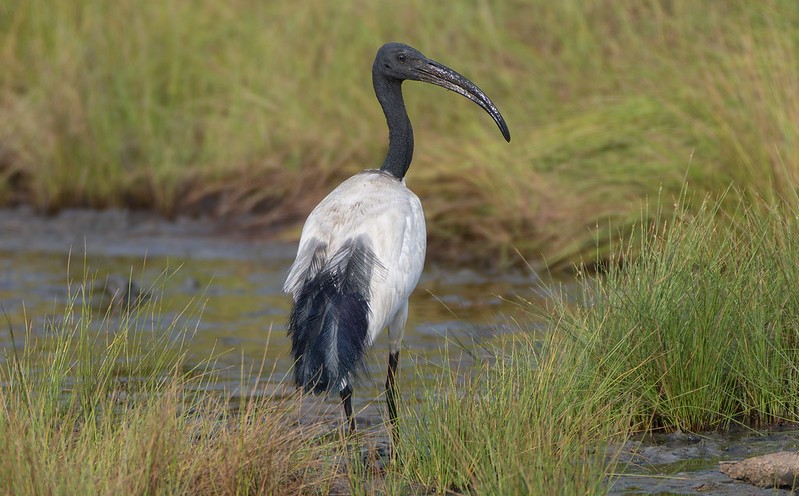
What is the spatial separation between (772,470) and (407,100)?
268 inches

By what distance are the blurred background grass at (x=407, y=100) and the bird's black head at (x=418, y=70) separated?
246 centimetres

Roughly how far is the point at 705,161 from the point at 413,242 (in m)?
3.35

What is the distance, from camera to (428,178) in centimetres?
958

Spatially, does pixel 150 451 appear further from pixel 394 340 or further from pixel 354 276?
pixel 394 340

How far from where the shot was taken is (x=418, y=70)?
19.6 feet

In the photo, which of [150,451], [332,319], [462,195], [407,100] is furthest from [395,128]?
[407,100]

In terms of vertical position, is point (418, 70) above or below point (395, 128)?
above

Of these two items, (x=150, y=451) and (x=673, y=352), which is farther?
(x=673, y=352)

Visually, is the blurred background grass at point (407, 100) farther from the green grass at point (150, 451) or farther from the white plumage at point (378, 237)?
the green grass at point (150, 451)

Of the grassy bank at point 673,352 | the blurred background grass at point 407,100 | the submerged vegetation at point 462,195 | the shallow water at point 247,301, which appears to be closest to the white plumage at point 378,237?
the shallow water at point 247,301

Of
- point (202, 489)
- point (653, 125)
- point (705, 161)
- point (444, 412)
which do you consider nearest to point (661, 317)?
point (444, 412)

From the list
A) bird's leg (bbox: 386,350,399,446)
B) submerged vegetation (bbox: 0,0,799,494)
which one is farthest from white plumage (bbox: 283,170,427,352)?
submerged vegetation (bbox: 0,0,799,494)

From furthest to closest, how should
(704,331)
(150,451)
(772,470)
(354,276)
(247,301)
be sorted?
(247,301), (354,276), (704,331), (772,470), (150,451)

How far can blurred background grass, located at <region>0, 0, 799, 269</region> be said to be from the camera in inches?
339
